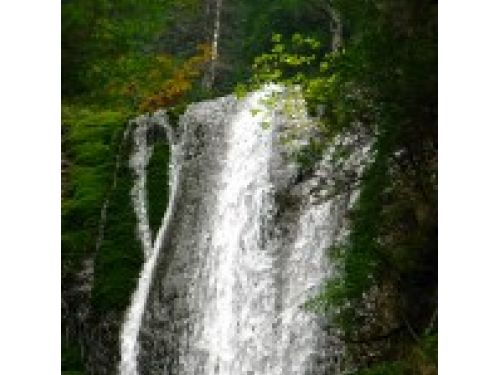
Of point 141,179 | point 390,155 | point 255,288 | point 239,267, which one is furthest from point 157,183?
point 390,155

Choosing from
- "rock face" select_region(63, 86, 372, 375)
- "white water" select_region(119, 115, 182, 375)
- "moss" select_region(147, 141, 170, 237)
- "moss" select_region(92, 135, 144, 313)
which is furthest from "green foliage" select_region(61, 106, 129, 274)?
"moss" select_region(147, 141, 170, 237)

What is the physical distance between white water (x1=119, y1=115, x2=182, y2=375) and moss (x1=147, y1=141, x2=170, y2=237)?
0.11m

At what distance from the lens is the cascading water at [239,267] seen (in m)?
17.3

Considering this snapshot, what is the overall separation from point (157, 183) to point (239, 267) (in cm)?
440

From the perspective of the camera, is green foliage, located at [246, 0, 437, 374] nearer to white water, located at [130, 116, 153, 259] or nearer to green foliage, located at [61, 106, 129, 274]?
white water, located at [130, 116, 153, 259]

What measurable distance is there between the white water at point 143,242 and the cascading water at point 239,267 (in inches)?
1.1

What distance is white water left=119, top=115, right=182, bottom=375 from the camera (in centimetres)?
1955

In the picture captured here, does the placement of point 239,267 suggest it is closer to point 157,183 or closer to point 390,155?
point 157,183

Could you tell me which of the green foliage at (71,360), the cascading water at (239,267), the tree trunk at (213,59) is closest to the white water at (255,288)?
the cascading water at (239,267)

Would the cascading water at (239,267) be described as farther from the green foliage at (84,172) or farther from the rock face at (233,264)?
→ the green foliage at (84,172)

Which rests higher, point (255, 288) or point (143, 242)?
point (143, 242)

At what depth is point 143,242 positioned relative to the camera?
21766 millimetres

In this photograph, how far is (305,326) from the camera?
55.6 feet
